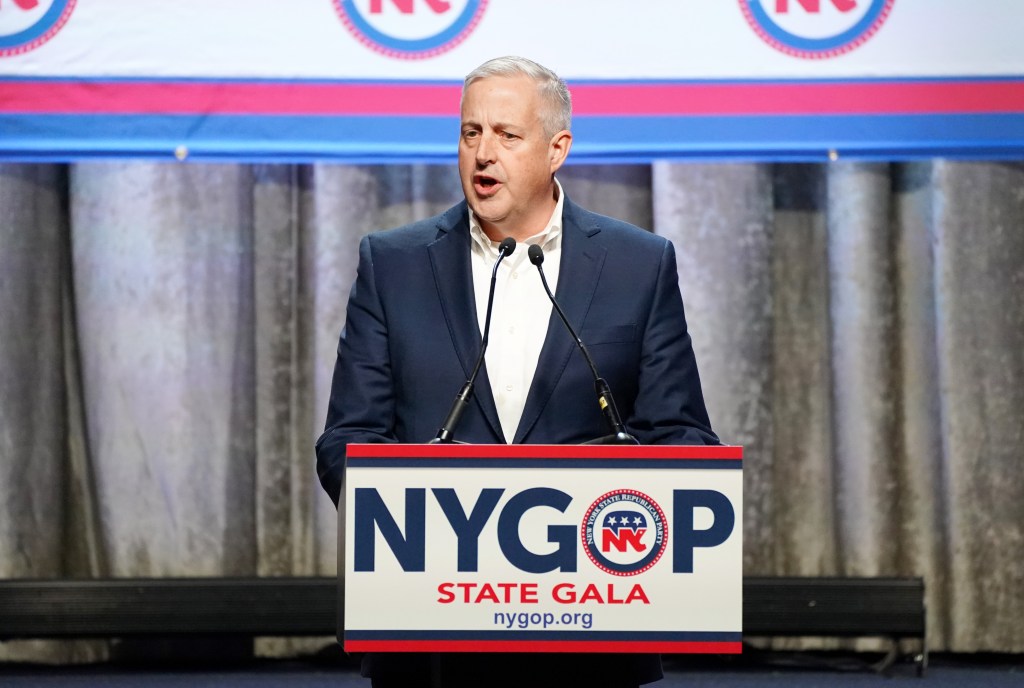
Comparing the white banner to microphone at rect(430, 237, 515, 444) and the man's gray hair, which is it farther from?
microphone at rect(430, 237, 515, 444)

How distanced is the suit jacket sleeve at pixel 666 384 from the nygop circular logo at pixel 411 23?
1.86 meters

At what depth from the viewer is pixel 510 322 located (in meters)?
1.90

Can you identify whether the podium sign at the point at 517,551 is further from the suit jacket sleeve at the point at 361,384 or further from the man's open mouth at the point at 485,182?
the man's open mouth at the point at 485,182

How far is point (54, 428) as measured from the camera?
13.8 feet

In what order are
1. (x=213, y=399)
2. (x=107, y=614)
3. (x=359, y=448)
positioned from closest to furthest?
1. (x=359, y=448)
2. (x=107, y=614)
3. (x=213, y=399)

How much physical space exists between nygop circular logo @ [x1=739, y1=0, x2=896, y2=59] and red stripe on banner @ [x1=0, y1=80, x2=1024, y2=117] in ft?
0.35

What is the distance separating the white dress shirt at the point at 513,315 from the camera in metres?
1.87

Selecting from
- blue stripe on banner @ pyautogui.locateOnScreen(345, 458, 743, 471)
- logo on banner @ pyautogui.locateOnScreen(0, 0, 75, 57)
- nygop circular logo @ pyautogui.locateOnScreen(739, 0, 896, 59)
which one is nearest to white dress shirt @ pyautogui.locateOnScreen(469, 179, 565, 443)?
blue stripe on banner @ pyautogui.locateOnScreen(345, 458, 743, 471)

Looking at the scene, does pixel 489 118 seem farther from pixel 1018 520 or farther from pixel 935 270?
pixel 1018 520

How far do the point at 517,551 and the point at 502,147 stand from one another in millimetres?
642

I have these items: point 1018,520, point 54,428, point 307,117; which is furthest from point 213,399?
point 1018,520

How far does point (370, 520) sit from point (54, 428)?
300 centimetres

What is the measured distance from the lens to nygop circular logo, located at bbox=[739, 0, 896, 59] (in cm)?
363

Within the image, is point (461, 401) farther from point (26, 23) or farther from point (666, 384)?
point (26, 23)
